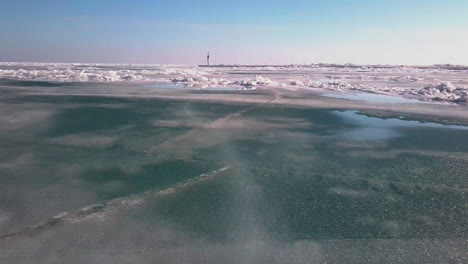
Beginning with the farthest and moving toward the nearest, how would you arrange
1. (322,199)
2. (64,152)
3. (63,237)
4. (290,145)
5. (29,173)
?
1. (290,145)
2. (64,152)
3. (29,173)
4. (322,199)
5. (63,237)

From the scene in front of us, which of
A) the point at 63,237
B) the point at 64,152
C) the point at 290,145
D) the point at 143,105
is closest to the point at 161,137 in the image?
the point at 64,152

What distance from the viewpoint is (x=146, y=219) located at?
4012 mm

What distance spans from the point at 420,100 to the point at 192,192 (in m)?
13.7

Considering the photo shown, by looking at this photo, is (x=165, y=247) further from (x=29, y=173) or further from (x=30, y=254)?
(x=29, y=173)

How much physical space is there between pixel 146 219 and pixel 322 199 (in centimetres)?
221

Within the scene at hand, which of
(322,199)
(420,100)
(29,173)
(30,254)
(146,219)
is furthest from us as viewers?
(420,100)

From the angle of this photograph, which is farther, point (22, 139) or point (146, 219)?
point (22, 139)

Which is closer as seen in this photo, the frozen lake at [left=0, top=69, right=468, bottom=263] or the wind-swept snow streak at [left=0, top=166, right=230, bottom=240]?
the frozen lake at [left=0, top=69, right=468, bottom=263]

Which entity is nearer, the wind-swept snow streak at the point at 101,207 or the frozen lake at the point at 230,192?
the frozen lake at the point at 230,192

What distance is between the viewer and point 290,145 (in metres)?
7.26

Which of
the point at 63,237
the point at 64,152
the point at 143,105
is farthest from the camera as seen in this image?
the point at 143,105

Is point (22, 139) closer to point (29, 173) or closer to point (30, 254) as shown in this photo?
point (29, 173)

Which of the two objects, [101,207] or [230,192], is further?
[230,192]

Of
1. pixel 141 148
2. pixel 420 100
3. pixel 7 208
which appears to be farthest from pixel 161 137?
pixel 420 100
